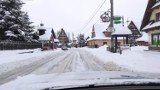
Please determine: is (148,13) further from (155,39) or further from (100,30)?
(100,30)

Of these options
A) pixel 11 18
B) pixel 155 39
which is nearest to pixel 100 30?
pixel 11 18

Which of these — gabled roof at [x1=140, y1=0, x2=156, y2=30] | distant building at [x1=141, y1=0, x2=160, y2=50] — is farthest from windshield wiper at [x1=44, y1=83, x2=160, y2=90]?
gabled roof at [x1=140, y1=0, x2=156, y2=30]

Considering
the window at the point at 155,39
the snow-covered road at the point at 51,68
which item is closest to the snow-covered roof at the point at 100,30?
the window at the point at 155,39

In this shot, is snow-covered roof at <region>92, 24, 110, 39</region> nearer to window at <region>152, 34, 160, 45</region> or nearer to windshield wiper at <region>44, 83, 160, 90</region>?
window at <region>152, 34, 160, 45</region>

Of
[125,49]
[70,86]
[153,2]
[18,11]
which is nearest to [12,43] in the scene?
[18,11]

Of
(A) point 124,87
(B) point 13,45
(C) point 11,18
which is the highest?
(C) point 11,18

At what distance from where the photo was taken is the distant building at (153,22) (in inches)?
1427

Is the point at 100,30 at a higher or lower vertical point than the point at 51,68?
higher

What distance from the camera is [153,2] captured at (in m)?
38.8

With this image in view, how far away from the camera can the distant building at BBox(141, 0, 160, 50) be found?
A: 36.2 metres

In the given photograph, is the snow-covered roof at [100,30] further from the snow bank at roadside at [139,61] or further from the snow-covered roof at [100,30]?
the snow bank at roadside at [139,61]

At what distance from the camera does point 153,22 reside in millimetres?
38719

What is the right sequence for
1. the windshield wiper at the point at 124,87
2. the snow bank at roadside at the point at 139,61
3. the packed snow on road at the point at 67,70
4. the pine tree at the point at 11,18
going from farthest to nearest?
the pine tree at the point at 11,18
the snow bank at roadside at the point at 139,61
the packed snow on road at the point at 67,70
the windshield wiper at the point at 124,87

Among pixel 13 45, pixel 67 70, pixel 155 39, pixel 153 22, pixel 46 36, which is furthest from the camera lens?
pixel 46 36
